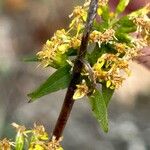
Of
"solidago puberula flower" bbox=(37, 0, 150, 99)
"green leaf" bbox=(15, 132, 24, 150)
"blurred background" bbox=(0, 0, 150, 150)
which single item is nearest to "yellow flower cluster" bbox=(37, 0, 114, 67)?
"solidago puberula flower" bbox=(37, 0, 150, 99)

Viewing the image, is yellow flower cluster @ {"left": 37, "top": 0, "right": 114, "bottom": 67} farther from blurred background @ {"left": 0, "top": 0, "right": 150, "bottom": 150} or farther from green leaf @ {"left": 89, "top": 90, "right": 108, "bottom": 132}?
blurred background @ {"left": 0, "top": 0, "right": 150, "bottom": 150}

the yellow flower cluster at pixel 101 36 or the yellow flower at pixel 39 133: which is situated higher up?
the yellow flower cluster at pixel 101 36

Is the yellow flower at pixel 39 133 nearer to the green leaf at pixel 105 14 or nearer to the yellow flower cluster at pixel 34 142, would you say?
the yellow flower cluster at pixel 34 142

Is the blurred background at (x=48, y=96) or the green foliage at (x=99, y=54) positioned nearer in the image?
the green foliage at (x=99, y=54)

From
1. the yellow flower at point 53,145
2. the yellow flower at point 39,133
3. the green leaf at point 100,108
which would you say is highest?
the green leaf at point 100,108

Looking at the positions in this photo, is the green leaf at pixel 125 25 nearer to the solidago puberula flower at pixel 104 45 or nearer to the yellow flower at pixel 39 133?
the solidago puberula flower at pixel 104 45

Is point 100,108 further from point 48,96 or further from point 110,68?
point 48,96

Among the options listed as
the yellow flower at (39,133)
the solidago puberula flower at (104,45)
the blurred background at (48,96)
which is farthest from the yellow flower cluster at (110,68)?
the blurred background at (48,96)

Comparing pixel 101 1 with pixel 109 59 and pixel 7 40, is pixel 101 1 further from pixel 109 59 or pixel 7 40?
pixel 7 40

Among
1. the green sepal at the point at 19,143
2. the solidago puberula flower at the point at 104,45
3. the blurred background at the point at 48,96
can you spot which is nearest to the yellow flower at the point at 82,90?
the solidago puberula flower at the point at 104,45

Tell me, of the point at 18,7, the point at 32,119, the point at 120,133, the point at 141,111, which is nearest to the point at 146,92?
the point at 141,111
